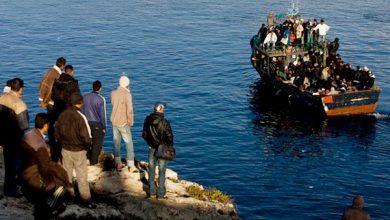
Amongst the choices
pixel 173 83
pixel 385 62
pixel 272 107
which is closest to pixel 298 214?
pixel 272 107

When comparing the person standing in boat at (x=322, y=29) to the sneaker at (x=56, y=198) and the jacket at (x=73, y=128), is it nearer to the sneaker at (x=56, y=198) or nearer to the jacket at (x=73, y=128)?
the jacket at (x=73, y=128)

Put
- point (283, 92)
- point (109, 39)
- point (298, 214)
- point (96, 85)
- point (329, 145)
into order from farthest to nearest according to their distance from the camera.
→ point (109, 39), point (283, 92), point (329, 145), point (298, 214), point (96, 85)

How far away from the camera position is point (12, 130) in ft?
37.1

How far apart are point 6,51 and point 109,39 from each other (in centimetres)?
1042

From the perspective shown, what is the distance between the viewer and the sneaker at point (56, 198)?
9.51 m

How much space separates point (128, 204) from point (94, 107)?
7.98 feet

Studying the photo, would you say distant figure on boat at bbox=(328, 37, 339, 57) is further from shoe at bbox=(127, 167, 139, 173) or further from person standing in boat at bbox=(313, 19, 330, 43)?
shoe at bbox=(127, 167, 139, 173)

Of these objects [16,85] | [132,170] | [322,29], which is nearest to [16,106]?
[16,85]

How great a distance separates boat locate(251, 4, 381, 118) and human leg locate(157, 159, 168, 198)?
20001 millimetres

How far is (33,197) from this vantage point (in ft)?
31.3

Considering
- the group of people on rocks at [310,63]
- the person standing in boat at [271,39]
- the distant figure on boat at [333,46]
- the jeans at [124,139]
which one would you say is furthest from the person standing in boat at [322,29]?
the jeans at [124,139]

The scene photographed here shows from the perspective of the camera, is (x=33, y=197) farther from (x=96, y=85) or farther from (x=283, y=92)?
(x=283, y=92)

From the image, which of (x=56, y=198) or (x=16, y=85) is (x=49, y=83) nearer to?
(x=16, y=85)

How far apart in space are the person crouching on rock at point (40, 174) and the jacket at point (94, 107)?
307 centimetres
